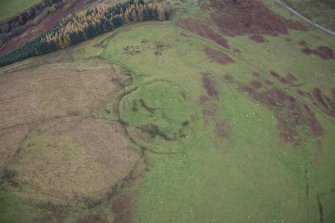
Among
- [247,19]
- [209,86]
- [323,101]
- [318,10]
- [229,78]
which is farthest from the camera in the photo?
[318,10]

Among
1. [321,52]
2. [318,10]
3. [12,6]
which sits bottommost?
[321,52]

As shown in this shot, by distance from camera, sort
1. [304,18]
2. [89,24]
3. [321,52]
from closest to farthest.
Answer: [89,24] < [321,52] < [304,18]

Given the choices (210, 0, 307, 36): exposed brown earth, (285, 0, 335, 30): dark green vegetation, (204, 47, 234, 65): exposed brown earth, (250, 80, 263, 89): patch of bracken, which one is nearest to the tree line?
(210, 0, 307, 36): exposed brown earth

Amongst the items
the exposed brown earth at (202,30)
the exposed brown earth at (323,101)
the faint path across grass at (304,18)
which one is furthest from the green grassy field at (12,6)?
the exposed brown earth at (323,101)

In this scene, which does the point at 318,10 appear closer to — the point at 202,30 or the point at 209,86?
Answer: the point at 202,30

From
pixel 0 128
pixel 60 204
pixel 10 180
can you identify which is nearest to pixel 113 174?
pixel 60 204

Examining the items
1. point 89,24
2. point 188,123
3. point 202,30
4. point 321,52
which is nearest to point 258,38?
point 202,30
